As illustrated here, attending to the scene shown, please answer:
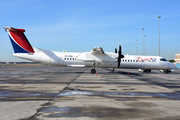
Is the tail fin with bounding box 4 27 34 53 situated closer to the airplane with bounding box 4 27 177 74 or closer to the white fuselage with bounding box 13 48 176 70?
the airplane with bounding box 4 27 177 74

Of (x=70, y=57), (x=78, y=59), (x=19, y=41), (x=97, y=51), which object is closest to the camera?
(x=97, y=51)

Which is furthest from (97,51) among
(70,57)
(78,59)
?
(70,57)

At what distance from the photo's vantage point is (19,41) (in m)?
28.2

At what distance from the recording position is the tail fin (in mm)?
27756

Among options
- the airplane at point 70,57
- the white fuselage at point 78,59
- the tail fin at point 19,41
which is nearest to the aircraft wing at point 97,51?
the airplane at point 70,57

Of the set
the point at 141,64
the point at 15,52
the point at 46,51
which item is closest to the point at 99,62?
the point at 141,64

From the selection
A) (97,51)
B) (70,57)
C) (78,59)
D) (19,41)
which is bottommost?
(78,59)

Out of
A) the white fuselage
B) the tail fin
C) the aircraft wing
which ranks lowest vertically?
the white fuselage

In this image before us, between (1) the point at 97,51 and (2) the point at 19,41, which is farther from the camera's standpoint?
(2) the point at 19,41

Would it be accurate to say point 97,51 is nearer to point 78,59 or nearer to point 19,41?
point 78,59

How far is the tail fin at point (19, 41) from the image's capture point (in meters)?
27.8

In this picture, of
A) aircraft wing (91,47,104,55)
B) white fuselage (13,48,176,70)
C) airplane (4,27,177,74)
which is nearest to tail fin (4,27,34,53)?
airplane (4,27,177,74)

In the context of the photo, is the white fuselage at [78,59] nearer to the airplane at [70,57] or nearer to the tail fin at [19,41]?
the airplane at [70,57]

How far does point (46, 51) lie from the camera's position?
29500 millimetres
